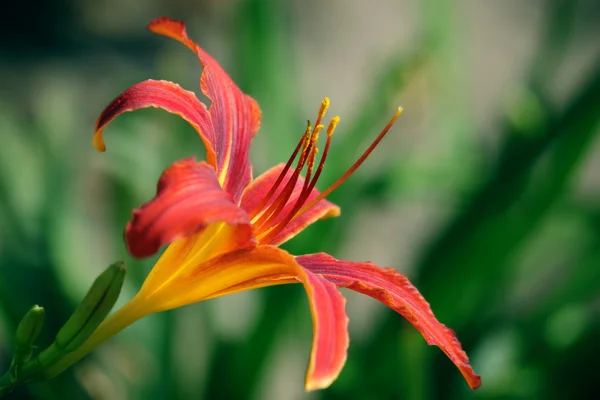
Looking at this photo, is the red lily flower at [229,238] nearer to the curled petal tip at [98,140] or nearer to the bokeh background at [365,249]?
the curled petal tip at [98,140]

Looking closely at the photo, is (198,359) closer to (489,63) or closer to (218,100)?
(218,100)

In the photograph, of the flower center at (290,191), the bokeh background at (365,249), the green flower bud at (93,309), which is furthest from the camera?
the bokeh background at (365,249)

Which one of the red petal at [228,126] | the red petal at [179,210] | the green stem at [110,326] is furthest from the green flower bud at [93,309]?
the red petal at [228,126]

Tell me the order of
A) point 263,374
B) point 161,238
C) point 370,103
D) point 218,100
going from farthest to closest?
point 370,103 → point 263,374 → point 218,100 → point 161,238

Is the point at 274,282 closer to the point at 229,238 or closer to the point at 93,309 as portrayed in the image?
the point at 229,238

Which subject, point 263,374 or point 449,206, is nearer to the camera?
point 263,374

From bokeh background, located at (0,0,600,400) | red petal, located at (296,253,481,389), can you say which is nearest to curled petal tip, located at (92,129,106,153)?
red petal, located at (296,253,481,389)

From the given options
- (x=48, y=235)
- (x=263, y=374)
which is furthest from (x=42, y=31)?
(x=263, y=374)
